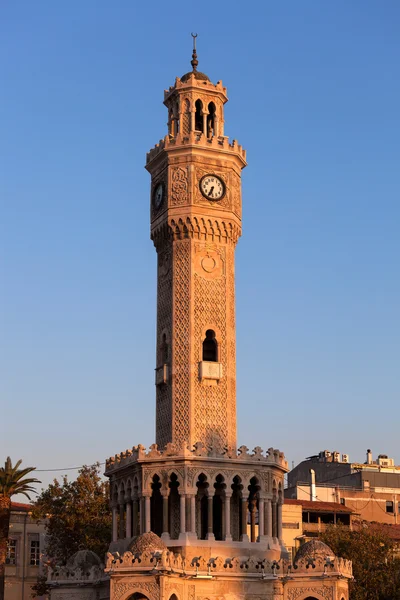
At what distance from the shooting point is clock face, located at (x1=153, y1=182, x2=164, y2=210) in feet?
190

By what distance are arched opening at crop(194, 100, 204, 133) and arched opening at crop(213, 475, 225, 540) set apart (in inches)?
722

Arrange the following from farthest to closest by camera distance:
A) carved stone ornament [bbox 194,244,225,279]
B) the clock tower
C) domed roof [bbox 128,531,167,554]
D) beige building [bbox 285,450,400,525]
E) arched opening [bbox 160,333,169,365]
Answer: beige building [bbox 285,450,400,525], carved stone ornament [bbox 194,244,225,279], arched opening [bbox 160,333,169,365], the clock tower, domed roof [bbox 128,531,167,554]

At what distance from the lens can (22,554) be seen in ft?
274

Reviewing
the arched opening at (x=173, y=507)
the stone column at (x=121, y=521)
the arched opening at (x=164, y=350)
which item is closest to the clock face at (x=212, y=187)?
the arched opening at (x=164, y=350)

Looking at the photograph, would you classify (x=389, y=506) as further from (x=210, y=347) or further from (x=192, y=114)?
(x=192, y=114)

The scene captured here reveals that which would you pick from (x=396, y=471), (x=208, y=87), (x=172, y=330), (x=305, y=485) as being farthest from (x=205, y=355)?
(x=396, y=471)

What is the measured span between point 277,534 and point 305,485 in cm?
4682

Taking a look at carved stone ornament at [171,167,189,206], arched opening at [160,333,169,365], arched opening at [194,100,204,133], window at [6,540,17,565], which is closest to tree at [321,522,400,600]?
arched opening at [160,333,169,365]

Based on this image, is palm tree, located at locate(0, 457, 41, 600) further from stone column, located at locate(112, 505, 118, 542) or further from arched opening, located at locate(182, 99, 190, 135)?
arched opening, located at locate(182, 99, 190, 135)

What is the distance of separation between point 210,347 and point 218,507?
7.72 m

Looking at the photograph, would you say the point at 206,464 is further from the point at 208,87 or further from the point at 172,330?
the point at 208,87

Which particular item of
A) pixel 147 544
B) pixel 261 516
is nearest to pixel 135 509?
pixel 147 544

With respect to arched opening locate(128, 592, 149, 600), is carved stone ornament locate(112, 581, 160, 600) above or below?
above

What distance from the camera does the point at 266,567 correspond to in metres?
50.5
